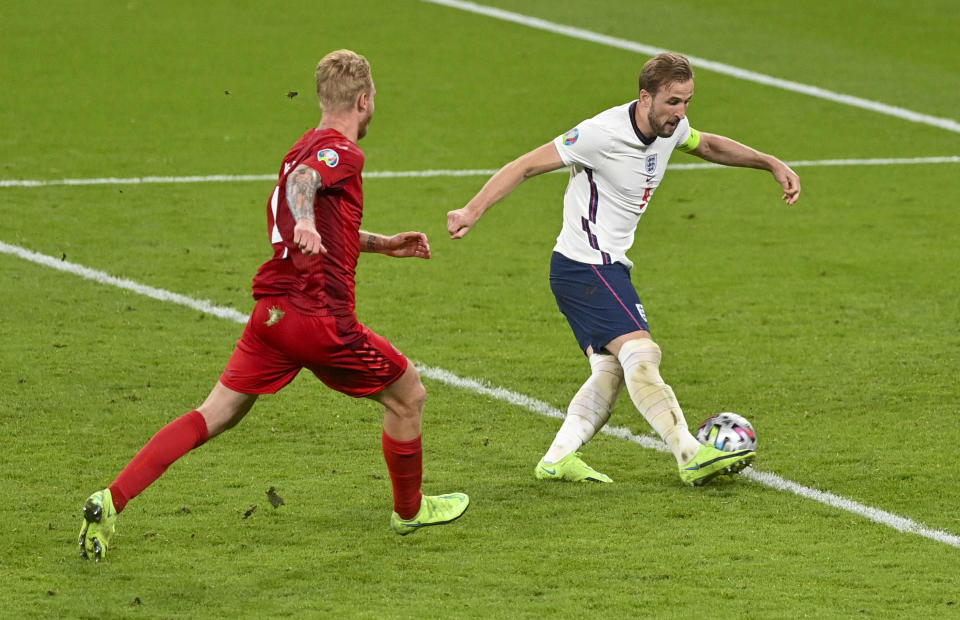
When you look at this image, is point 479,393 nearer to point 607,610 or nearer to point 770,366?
point 770,366

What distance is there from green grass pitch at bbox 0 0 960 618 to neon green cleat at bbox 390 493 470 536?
66mm

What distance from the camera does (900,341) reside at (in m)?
9.80

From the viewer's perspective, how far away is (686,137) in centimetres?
736

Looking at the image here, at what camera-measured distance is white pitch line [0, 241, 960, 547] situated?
655 centimetres

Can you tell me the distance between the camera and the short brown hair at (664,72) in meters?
6.89

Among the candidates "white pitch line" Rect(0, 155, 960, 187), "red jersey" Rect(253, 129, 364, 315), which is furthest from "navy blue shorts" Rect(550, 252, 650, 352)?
"white pitch line" Rect(0, 155, 960, 187)

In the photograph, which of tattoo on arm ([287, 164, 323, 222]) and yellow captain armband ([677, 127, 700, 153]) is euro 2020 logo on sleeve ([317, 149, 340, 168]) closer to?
tattoo on arm ([287, 164, 323, 222])

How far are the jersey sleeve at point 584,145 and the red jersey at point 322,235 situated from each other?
1414mm

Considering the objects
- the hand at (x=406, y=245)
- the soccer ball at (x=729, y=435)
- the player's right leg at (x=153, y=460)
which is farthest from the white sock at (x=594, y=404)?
the player's right leg at (x=153, y=460)

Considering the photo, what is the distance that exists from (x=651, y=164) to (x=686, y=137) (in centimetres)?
29

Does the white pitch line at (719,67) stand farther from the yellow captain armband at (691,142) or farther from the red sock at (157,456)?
the red sock at (157,456)

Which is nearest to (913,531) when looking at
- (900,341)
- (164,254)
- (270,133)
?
(900,341)

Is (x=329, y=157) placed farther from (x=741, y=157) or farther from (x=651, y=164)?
(x=741, y=157)

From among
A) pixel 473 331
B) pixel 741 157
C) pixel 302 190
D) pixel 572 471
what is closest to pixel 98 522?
pixel 302 190
